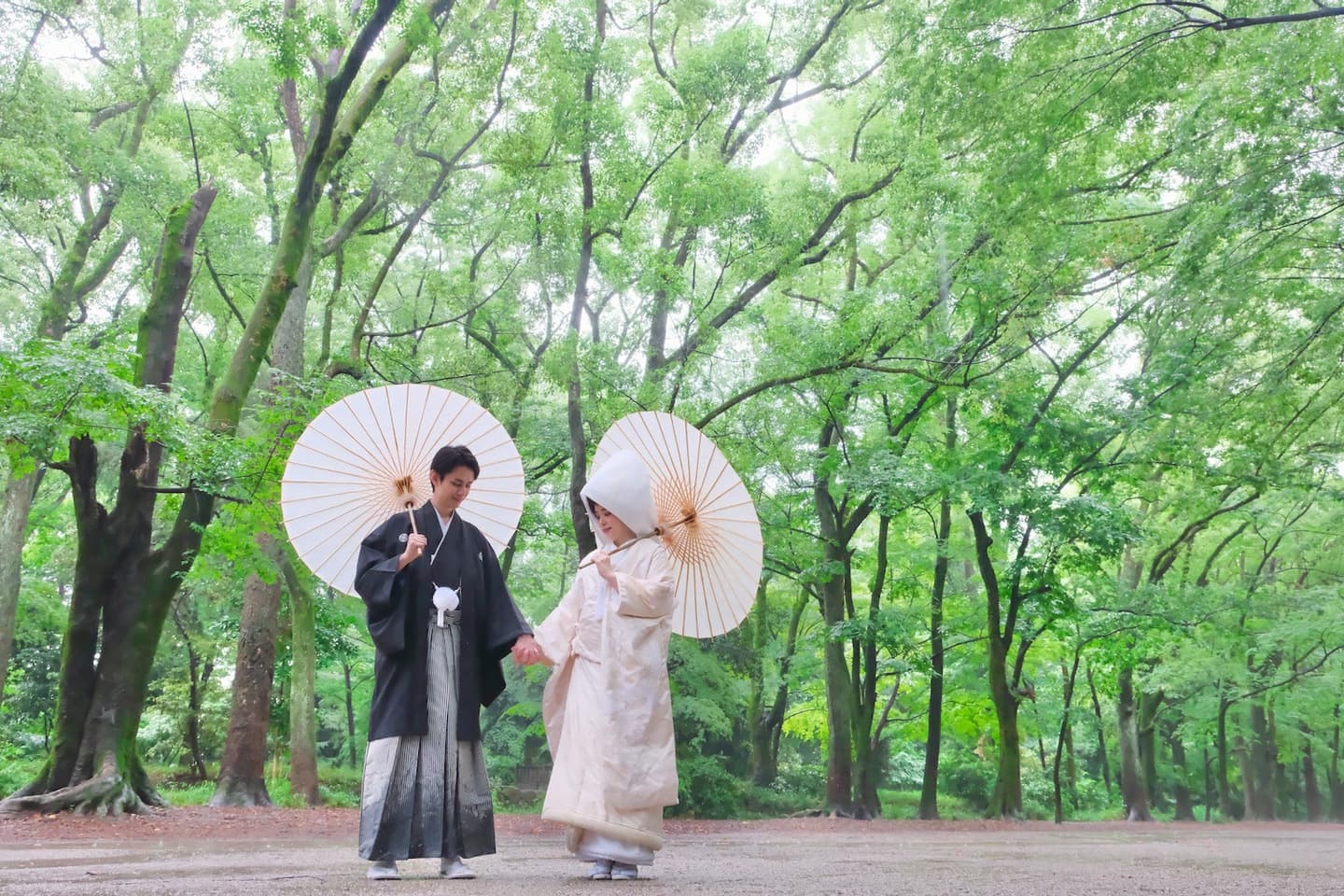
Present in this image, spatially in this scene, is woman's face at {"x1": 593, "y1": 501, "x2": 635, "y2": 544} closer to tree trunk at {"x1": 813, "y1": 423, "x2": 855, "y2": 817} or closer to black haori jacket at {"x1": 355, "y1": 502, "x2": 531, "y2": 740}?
black haori jacket at {"x1": 355, "y1": 502, "x2": 531, "y2": 740}

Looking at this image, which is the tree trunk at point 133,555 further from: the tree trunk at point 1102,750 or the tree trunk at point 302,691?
the tree trunk at point 1102,750

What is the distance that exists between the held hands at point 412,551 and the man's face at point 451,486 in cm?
26

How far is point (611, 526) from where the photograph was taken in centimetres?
477

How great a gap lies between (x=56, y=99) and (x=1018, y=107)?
11.0 meters

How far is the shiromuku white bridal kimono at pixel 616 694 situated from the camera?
434cm

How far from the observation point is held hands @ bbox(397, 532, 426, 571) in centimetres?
430

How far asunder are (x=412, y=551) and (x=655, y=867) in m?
2.28

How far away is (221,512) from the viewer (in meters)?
11.4

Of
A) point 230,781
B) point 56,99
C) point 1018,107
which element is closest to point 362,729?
point 230,781

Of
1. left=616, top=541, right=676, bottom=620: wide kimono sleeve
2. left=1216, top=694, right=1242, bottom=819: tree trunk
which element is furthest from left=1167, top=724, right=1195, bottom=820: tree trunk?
left=616, top=541, right=676, bottom=620: wide kimono sleeve

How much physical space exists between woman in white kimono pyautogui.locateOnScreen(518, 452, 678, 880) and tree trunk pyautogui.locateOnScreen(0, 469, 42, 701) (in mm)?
12830

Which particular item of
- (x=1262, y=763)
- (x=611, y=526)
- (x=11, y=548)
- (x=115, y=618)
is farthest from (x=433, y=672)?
(x=1262, y=763)

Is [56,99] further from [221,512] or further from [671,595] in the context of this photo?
[671,595]

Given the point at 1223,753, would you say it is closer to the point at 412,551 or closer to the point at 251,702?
the point at 251,702
